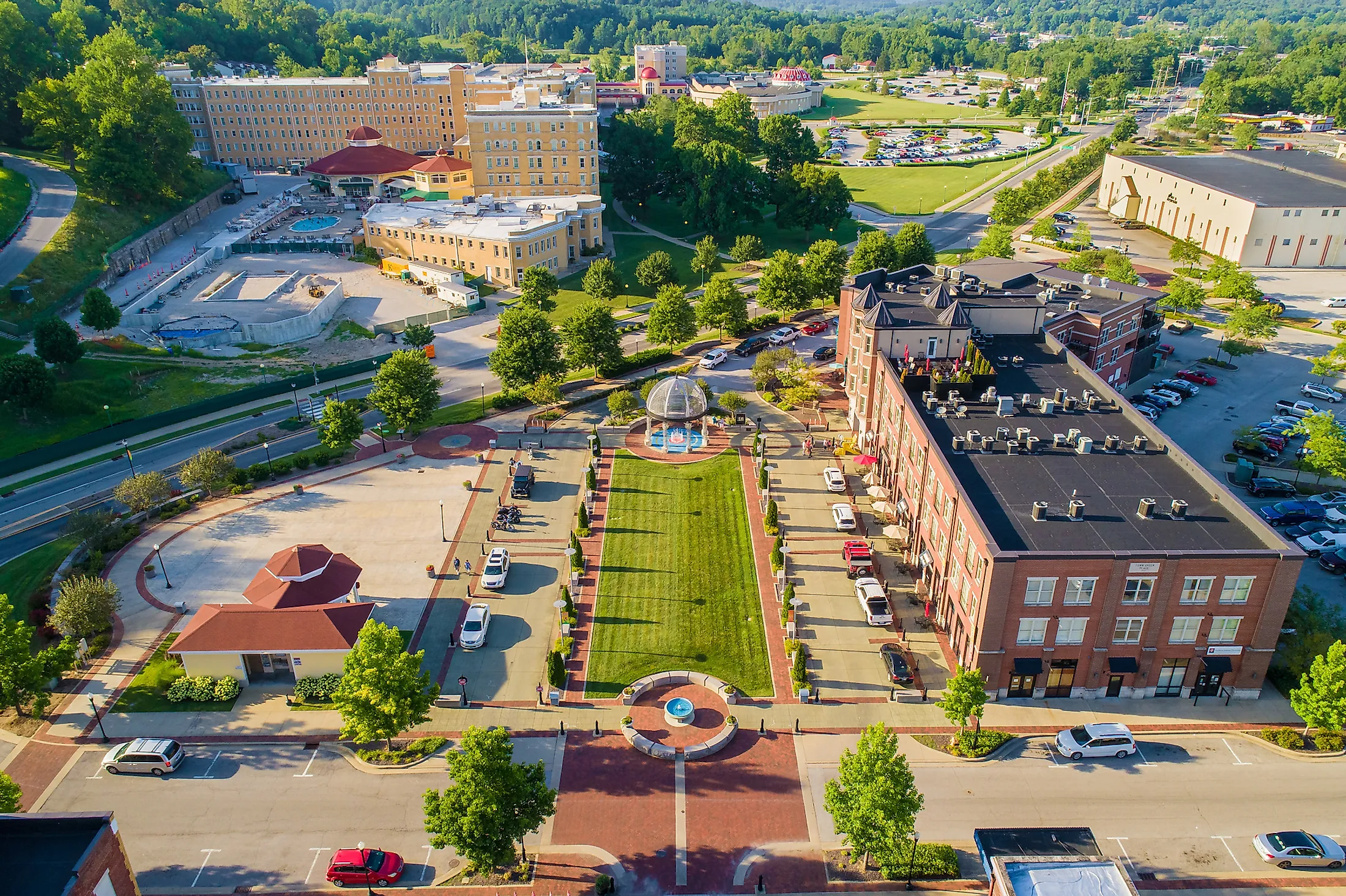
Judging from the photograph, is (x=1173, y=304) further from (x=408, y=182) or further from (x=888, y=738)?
(x=408, y=182)

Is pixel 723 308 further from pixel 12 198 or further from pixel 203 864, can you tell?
pixel 12 198

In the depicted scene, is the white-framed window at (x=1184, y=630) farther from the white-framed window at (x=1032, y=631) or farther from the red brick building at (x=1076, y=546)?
the white-framed window at (x=1032, y=631)

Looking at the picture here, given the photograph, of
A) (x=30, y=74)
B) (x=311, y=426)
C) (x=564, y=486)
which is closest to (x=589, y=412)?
(x=564, y=486)

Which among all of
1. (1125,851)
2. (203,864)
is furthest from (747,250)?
(203,864)

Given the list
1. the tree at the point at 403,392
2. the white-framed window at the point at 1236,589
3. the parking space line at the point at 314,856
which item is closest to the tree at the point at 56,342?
the tree at the point at 403,392

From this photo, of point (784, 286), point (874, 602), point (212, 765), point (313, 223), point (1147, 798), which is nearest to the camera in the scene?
point (1147, 798)

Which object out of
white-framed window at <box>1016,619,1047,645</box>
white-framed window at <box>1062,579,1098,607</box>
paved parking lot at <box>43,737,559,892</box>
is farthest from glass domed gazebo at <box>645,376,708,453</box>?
white-framed window at <box>1062,579,1098,607</box>
